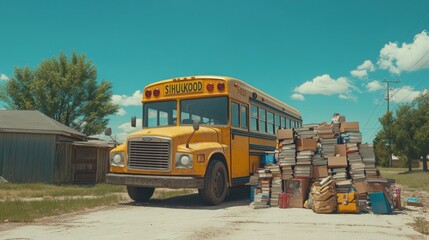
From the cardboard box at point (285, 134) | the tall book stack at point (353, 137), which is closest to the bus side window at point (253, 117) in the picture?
the cardboard box at point (285, 134)

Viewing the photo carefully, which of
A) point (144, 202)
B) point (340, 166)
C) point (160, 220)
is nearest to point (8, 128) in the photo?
point (144, 202)

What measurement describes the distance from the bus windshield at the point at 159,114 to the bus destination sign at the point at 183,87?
1.02ft

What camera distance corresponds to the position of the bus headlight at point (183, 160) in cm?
922

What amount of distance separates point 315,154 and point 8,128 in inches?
621

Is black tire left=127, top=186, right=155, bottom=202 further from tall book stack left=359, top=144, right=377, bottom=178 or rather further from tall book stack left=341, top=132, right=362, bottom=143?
tall book stack left=359, top=144, right=377, bottom=178

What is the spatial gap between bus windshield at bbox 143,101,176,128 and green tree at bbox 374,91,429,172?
3972cm

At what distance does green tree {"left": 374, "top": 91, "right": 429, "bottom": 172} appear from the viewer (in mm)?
43625

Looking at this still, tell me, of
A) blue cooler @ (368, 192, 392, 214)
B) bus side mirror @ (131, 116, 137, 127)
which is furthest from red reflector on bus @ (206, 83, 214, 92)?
blue cooler @ (368, 192, 392, 214)

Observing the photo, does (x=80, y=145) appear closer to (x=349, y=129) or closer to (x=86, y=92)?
(x=349, y=129)

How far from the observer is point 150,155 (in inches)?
378

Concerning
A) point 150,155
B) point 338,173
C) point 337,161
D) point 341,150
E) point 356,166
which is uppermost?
point 341,150

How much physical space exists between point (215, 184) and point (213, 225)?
2.89 meters

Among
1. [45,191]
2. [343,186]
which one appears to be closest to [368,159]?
[343,186]

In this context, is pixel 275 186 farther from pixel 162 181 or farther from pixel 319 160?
pixel 162 181
